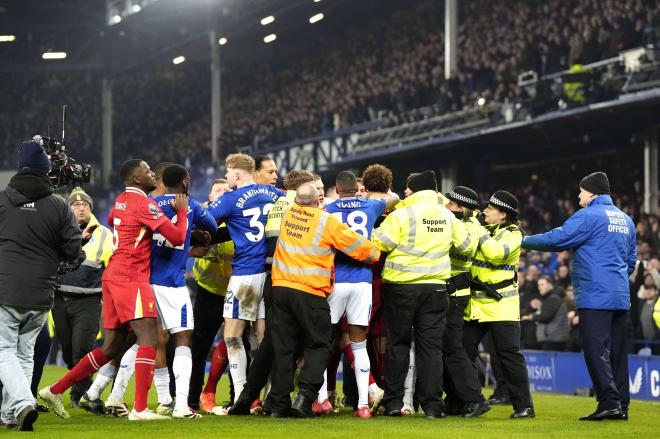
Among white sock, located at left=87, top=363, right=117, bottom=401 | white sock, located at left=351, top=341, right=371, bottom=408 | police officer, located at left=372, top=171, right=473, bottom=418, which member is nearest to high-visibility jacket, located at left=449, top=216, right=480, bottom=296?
police officer, located at left=372, top=171, right=473, bottom=418

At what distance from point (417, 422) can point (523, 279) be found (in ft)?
39.2

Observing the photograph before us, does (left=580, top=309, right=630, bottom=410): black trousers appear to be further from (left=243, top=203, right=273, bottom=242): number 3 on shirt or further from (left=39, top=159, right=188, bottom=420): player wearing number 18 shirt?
(left=39, top=159, right=188, bottom=420): player wearing number 18 shirt

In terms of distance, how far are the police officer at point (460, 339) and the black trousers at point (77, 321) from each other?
3.87 meters

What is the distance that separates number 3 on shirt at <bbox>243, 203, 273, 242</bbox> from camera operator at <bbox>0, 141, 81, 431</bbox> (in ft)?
6.39

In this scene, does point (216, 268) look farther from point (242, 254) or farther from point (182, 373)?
point (182, 373)

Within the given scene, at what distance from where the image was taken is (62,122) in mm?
11094

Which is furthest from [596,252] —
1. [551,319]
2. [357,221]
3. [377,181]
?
[551,319]

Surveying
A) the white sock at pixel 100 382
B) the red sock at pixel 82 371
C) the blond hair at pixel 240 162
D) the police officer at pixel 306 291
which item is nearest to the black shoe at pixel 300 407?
the police officer at pixel 306 291

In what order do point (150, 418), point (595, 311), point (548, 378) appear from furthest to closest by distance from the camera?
point (548, 378), point (595, 311), point (150, 418)

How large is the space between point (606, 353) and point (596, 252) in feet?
3.11

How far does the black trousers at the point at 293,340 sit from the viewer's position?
1030 cm

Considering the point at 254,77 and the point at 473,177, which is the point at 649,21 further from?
the point at 254,77

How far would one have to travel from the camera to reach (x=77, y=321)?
41.5 ft

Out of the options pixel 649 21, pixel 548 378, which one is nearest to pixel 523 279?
pixel 548 378
